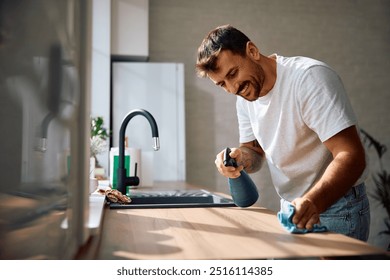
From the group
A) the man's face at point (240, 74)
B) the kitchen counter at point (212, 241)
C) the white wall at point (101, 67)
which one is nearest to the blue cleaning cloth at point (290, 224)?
the kitchen counter at point (212, 241)

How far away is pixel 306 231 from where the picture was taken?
23.4 inches

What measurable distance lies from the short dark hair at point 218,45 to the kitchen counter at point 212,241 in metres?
0.39

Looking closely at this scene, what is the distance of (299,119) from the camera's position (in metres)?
1.02

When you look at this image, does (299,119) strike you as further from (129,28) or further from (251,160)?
(129,28)

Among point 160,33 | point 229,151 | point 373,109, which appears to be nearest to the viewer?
point 229,151

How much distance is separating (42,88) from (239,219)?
1.51ft

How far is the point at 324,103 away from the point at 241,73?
0.75 feet

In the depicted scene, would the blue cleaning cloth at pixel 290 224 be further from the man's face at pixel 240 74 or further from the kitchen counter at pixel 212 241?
the man's face at pixel 240 74

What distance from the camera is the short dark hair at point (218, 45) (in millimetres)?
984

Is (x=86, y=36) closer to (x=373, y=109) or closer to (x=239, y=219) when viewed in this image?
(x=239, y=219)

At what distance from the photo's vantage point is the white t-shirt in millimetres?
880

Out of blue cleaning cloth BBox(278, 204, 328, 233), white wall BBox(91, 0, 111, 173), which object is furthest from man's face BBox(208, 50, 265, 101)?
white wall BBox(91, 0, 111, 173)
